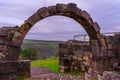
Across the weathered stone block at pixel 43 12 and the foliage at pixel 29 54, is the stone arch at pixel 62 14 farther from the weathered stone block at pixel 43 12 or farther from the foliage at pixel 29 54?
the foliage at pixel 29 54

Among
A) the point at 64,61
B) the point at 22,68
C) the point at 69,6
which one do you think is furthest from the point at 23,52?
the point at 69,6

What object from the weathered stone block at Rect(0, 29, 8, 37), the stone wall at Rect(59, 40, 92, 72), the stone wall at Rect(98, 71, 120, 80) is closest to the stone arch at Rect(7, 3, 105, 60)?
the weathered stone block at Rect(0, 29, 8, 37)

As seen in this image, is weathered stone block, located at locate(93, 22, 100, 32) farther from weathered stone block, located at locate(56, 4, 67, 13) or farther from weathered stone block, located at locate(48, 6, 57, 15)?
weathered stone block, located at locate(48, 6, 57, 15)

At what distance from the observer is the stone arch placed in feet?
28.1

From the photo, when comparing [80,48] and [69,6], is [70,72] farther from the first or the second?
[69,6]

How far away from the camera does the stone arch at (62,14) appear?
338 inches

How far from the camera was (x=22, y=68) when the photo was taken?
13078mm

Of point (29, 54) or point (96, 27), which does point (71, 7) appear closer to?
point (96, 27)

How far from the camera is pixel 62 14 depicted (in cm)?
1021

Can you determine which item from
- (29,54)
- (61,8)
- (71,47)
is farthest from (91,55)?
(29,54)

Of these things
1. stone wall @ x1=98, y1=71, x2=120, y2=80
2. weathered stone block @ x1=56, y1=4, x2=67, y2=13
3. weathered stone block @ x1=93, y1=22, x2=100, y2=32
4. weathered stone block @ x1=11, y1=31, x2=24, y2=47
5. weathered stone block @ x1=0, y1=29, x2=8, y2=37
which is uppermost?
weathered stone block @ x1=56, y1=4, x2=67, y2=13

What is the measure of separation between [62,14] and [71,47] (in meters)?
6.71

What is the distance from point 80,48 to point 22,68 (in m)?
4.40

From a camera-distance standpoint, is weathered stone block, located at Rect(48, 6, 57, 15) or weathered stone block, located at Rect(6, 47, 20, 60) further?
weathered stone block, located at Rect(48, 6, 57, 15)
